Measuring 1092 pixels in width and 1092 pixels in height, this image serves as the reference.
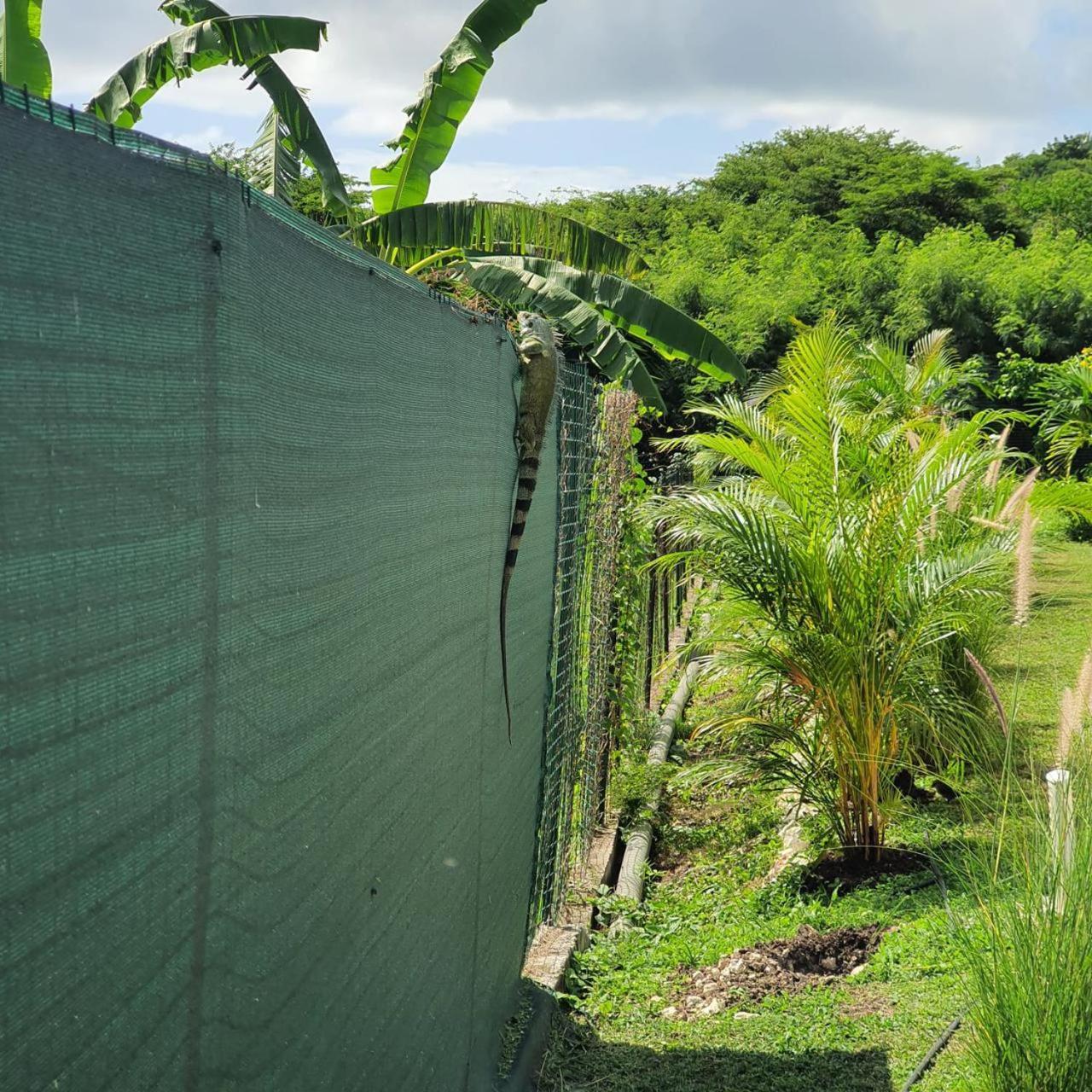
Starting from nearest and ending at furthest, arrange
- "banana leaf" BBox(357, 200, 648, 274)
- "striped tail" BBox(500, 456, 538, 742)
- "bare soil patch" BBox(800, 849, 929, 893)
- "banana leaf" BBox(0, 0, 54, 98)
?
"striped tail" BBox(500, 456, 538, 742), "bare soil patch" BBox(800, 849, 929, 893), "banana leaf" BBox(357, 200, 648, 274), "banana leaf" BBox(0, 0, 54, 98)

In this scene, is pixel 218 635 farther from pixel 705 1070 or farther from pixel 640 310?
pixel 640 310

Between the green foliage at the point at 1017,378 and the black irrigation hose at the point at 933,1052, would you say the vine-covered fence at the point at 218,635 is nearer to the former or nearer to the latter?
the black irrigation hose at the point at 933,1052

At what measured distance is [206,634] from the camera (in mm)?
1245

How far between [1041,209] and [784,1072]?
3320cm

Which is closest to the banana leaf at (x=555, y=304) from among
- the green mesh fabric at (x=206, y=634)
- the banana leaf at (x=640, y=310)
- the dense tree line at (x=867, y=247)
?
the banana leaf at (x=640, y=310)

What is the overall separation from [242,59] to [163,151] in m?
6.32

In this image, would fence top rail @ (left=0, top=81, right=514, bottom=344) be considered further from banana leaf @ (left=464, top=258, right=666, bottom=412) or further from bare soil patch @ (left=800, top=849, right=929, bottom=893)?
banana leaf @ (left=464, top=258, right=666, bottom=412)

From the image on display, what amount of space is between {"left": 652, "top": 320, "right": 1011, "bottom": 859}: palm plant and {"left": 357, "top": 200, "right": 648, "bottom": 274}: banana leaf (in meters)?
2.57

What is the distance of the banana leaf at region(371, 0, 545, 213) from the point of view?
698 centimetres

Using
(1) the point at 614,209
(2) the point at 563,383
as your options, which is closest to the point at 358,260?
(2) the point at 563,383

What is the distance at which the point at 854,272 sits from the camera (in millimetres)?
21391

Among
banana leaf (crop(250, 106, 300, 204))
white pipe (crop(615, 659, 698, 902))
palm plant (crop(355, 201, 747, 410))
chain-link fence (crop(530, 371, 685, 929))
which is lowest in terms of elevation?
white pipe (crop(615, 659, 698, 902))

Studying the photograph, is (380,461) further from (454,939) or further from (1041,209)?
(1041,209)

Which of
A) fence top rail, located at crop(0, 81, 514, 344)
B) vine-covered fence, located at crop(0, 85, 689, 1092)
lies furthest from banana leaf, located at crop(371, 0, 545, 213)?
fence top rail, located at crop(0, 81, 514, 344)
